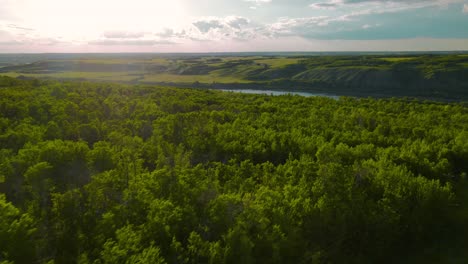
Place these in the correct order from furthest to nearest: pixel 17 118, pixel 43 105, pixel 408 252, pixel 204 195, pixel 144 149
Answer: pixel 43 105 → pixel 17 118 → pixel 144 149 → pixel 408 252 → pixel 204 195

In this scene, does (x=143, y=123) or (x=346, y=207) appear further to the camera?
(x=143, y=123)

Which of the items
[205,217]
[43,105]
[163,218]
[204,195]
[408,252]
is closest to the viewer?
[163,218]

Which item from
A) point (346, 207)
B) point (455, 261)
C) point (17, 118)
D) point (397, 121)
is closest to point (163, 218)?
point (346, 207)

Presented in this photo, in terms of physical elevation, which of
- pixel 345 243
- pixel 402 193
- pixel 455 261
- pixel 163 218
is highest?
pixel 163 218

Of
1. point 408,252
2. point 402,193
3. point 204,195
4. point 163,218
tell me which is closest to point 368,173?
point 402,193

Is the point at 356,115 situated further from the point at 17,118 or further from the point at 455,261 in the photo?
the point at 17,118

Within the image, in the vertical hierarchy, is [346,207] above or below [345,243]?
above

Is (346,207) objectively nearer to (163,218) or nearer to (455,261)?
(455,261)
